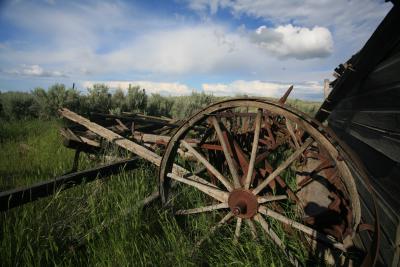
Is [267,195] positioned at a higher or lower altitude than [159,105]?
lower

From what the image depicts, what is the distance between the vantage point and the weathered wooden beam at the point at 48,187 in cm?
231

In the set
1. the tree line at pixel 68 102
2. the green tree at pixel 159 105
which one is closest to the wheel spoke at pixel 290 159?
the tree line at pixel 68 102

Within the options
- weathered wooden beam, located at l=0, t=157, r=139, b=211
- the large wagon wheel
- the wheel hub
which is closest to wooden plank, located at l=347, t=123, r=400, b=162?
the large wagon wheel

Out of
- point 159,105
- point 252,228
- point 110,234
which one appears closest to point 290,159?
point 252,228

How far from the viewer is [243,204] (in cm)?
264

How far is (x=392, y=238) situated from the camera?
219cm

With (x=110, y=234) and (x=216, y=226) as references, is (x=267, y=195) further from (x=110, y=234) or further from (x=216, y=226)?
(x=110, y=234)

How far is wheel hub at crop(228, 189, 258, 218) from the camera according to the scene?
262cm

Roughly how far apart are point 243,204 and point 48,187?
2012 millimetres

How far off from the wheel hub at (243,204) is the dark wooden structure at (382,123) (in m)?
1.15

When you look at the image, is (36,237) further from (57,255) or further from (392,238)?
(392,238)

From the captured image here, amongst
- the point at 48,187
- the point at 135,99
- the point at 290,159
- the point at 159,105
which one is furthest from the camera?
the point at 159,105

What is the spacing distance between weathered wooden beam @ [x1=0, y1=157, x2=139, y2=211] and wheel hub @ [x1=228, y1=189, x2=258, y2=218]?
176 centimetres

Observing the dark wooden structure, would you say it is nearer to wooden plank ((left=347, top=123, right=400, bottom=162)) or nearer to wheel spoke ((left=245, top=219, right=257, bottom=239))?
wooden plank ((left=347, top=123, right=400, bottom=162))
